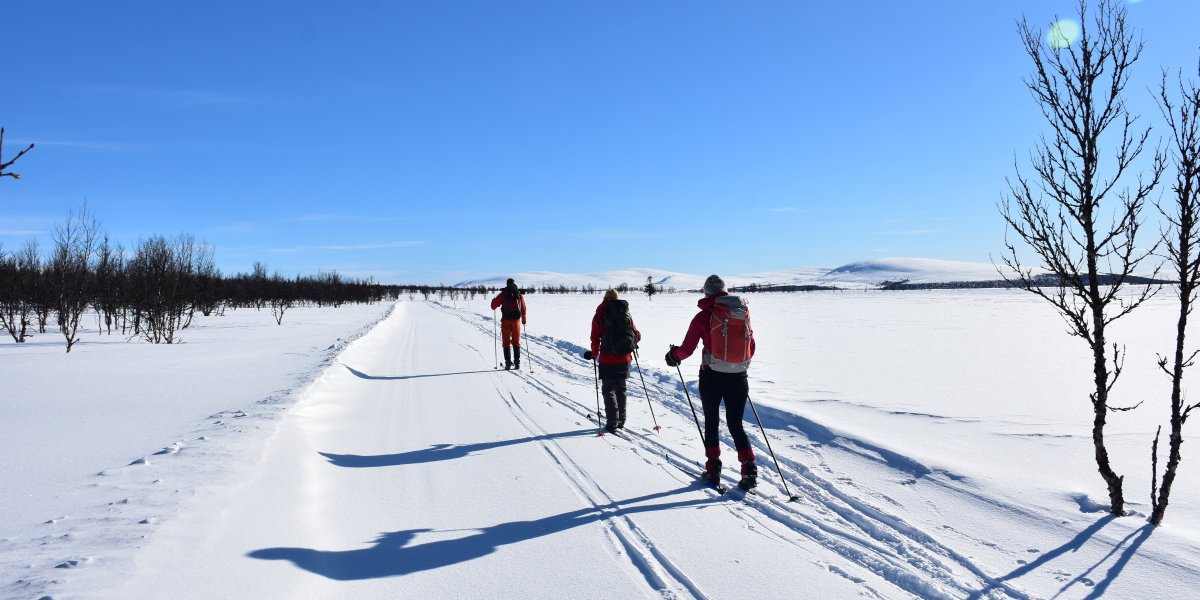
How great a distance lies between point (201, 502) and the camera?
4.14 m

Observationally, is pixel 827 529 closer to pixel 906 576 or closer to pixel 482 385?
pixel 906 576

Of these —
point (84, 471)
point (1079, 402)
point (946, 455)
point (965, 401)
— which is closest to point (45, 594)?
point (84, 471)

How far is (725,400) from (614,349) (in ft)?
8.25

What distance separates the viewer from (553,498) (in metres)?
4.80

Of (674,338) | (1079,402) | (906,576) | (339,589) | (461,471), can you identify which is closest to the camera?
(339,589)

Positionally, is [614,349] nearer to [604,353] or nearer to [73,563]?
[604,353]

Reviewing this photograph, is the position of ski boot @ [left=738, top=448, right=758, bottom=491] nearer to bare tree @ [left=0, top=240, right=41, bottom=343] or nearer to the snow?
the snow

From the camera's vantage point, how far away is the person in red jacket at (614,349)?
734 cm

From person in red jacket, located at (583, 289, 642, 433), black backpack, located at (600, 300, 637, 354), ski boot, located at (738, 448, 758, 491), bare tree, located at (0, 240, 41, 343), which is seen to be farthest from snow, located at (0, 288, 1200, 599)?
bare tree, located at (0, 240, 41, 343)

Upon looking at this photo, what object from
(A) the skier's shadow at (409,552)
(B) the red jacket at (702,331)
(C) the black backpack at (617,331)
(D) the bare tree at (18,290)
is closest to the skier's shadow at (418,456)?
(C) the black backpack at (617,331)

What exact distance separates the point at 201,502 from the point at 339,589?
5.15 feet

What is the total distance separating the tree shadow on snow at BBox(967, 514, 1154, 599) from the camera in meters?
3.46

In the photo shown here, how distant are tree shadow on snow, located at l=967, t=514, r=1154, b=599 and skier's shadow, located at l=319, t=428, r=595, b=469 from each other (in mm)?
4330

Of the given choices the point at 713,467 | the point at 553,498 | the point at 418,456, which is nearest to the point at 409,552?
the point at 553,498
